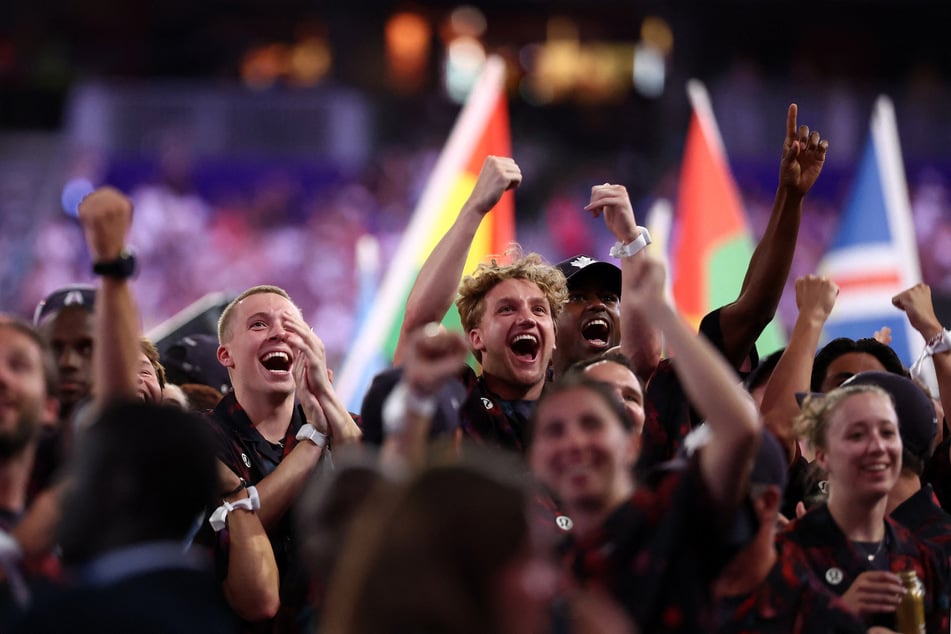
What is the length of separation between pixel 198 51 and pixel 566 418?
22.5m

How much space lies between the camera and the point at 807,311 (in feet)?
16.7

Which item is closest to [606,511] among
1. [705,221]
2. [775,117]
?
[705,221]

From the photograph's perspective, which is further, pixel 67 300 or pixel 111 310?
pixel 67 300

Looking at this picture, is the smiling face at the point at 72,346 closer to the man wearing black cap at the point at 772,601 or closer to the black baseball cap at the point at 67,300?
the black baseball cap at the point at 67,300

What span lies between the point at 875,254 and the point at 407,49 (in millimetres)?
18576

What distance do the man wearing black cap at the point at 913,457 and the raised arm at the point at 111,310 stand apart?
2.14m

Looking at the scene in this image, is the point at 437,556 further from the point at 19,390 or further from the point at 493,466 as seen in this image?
the point at 19,390

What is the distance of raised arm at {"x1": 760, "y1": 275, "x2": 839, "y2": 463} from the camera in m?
5.04

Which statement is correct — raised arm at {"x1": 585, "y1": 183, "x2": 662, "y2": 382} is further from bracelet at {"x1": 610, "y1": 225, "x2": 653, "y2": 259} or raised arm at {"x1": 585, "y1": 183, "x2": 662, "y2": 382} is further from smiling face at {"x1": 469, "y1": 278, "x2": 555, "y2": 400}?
smiling face at {"x1": 469, "y1": 278, "x2": 555, "y2": 400}

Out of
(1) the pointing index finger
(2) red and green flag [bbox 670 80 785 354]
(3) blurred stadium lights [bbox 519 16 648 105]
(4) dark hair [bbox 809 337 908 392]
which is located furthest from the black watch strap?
(3) blurred stadium lights [bbox 519 16 648 105]

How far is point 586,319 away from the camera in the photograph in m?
5.58

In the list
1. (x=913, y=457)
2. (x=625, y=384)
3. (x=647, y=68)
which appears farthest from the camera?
(x=647, y=68)

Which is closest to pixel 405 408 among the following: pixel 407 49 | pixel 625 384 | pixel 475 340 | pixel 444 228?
pixel 625 384

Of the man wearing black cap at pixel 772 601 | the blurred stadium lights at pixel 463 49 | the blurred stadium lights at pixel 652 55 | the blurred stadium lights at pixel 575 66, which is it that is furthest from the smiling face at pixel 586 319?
the blurred stadium lights at pixel 575 66
